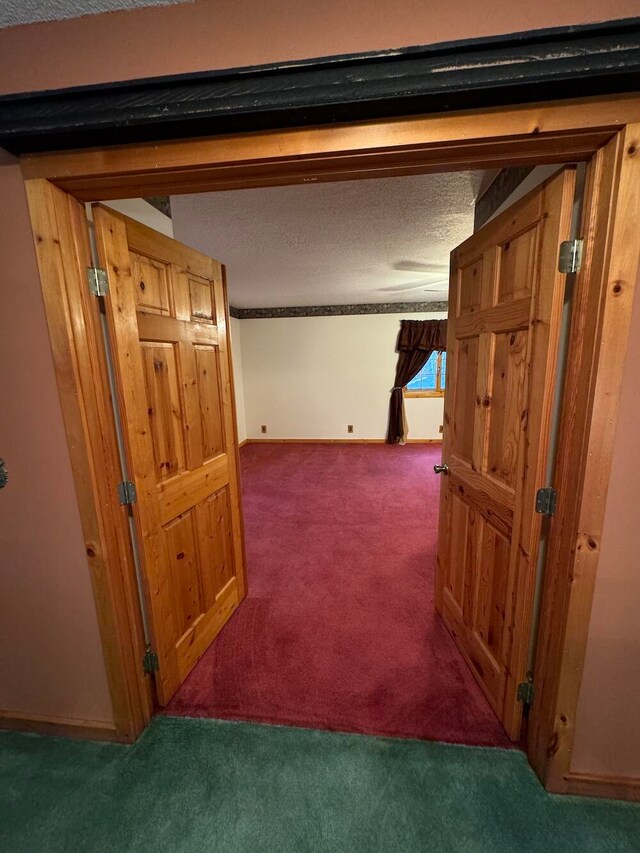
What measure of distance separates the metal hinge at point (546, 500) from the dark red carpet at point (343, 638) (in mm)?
975

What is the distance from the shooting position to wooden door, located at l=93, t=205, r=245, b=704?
1.24 metres

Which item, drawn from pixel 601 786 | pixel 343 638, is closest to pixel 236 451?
pixel 343 638

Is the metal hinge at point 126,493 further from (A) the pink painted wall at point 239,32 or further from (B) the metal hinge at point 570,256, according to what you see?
(B) the metal hinge at point 570,256

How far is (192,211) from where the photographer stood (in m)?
2.06

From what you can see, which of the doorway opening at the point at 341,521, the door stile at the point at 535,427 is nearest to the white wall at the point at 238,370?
the doorway opening at the point at 341,521

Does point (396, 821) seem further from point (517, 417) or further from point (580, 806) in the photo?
point (517, 417)

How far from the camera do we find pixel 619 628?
1.07 m

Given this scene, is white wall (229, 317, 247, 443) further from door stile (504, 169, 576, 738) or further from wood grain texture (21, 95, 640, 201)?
door stile (504, 169, 576, 738)

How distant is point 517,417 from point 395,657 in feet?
4.47

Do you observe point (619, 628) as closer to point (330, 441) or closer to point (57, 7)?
point (57, 7)

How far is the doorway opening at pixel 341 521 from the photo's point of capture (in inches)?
50.4

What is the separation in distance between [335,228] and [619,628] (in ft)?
8.41

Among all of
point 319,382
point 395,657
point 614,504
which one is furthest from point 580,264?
point 319,382

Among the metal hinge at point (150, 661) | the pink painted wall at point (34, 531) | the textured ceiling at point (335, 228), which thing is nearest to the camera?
the pink painted wall at point (34, 531)
